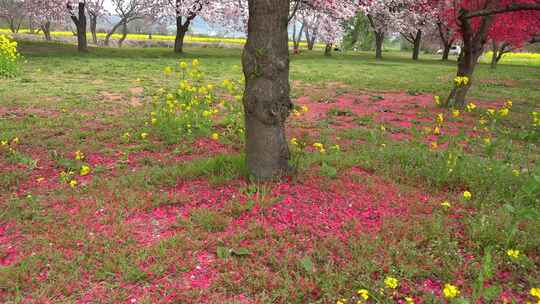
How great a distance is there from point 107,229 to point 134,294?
103 centimetres

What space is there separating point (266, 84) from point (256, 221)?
1.46 m

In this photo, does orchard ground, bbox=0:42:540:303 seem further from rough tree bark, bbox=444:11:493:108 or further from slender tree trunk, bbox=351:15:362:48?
slender tree trunk, bbox=351:15:362:48

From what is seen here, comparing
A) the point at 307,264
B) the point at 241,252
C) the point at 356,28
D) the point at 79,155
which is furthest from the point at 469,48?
the point at 356,28

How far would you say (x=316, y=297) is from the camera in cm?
283

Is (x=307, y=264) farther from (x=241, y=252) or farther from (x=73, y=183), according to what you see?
(x=73, y=183)

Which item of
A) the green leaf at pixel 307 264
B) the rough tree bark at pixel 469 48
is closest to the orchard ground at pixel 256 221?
the green leaf at pixel 307 264

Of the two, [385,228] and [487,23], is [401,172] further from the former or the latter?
[487,23]

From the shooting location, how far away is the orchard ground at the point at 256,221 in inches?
114

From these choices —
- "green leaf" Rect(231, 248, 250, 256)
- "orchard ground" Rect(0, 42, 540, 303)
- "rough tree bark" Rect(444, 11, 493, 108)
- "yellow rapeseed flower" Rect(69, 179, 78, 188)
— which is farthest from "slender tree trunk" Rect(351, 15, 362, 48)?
"green leaf" Rect(231, 248, 250, 256)

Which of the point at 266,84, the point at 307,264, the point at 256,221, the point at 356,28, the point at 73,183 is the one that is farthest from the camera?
the point at 356,28

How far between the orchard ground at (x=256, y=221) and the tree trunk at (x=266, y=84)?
1.04 feet

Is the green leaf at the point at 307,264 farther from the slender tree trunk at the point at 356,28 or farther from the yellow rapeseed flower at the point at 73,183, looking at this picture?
the slender tree trunk at the point at 356,28

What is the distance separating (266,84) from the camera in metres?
4.12

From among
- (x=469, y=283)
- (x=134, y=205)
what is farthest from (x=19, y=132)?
(x=469, y=283)
